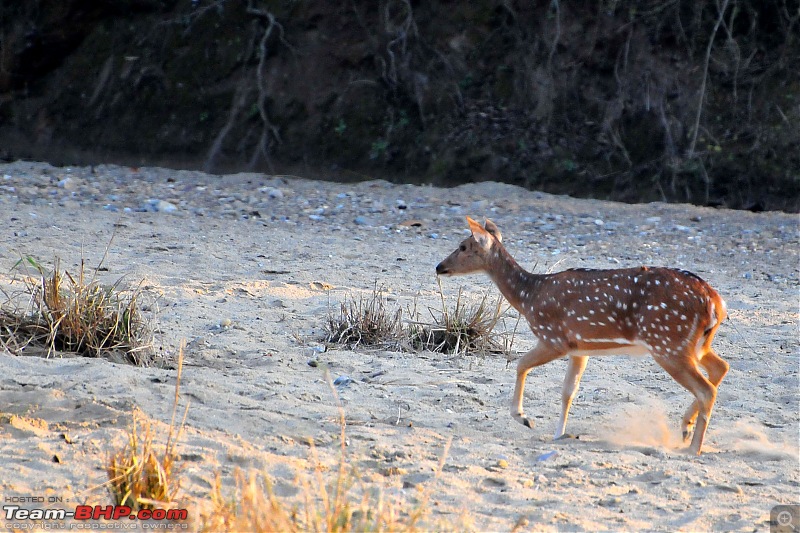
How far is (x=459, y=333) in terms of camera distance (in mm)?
8062

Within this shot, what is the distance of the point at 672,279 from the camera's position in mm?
6770

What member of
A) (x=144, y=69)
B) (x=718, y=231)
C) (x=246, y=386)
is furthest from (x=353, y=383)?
(x=144, y=69)

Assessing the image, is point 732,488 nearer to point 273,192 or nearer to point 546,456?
point 546,456

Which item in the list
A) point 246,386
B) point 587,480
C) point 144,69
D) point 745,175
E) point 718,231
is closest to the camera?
point 587,480

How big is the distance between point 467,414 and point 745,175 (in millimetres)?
9914

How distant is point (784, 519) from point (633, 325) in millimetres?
2047

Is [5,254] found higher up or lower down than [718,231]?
lower down

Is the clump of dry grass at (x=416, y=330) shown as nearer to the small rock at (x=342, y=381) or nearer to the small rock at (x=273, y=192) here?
the small rock at (x=342, y=381)

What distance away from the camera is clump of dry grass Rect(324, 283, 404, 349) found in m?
7.93

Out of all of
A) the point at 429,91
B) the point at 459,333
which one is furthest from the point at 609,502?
the point at 429,91

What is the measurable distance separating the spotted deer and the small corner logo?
3.73 feet

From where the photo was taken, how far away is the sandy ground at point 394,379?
510cm

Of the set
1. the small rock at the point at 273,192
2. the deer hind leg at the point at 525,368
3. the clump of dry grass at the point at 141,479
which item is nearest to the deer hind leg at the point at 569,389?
the deer hind leg at the point at 525,368

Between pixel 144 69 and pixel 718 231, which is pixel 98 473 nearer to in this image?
pixel 718 231
